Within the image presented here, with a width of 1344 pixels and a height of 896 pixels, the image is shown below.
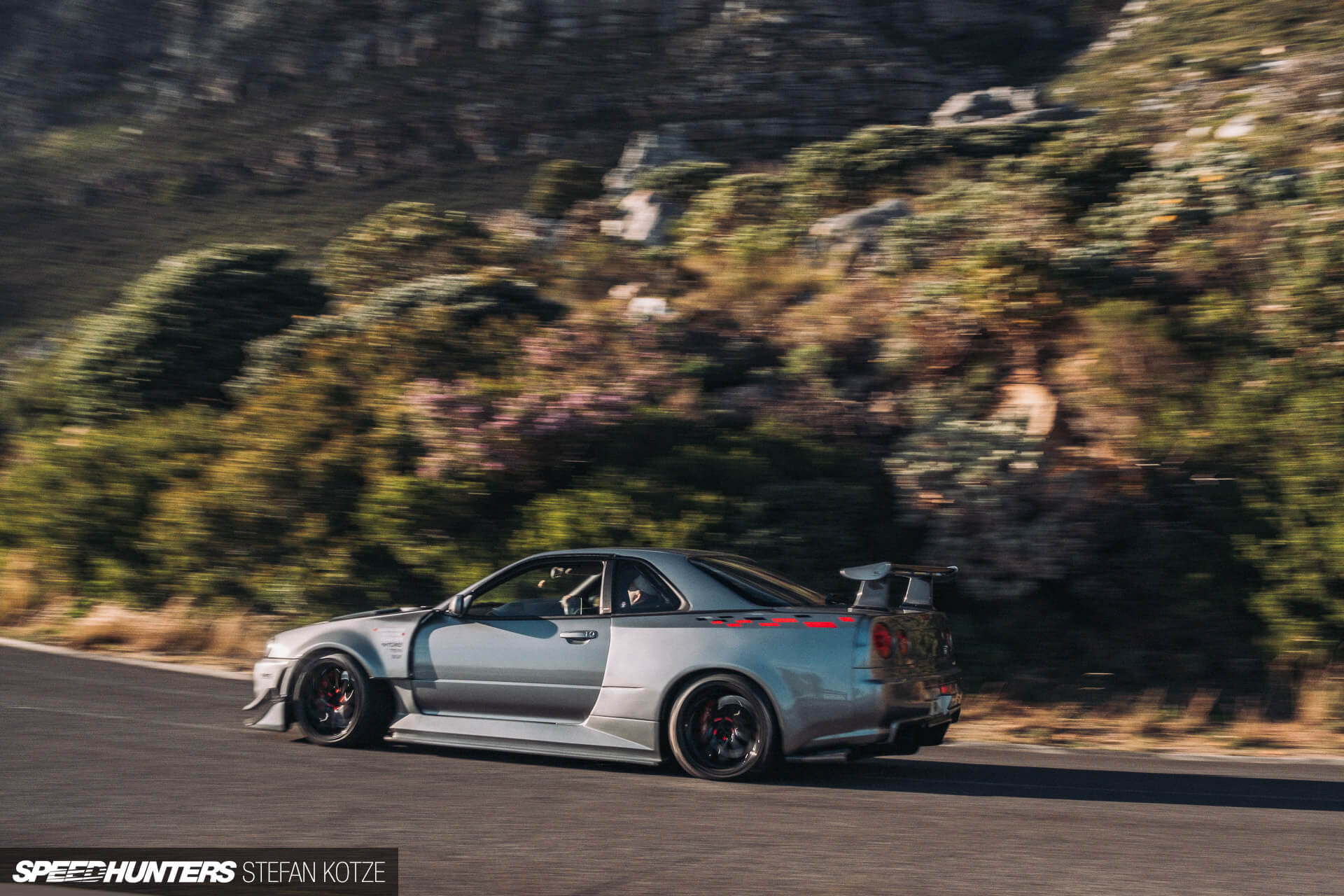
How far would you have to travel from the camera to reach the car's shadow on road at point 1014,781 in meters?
7.37

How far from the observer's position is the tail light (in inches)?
287

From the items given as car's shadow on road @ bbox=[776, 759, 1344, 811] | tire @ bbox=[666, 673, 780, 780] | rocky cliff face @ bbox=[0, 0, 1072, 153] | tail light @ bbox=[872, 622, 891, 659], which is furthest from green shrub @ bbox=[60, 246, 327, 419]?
rocky cliff face @ bbox=[0, 0, 1072, 153]

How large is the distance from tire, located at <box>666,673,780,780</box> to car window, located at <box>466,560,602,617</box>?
3.00ft

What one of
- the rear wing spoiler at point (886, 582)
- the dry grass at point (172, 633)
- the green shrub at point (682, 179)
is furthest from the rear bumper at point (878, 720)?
the green shrub at point (682, 179)

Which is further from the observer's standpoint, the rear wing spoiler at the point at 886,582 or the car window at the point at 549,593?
the car window at the point at 549,593

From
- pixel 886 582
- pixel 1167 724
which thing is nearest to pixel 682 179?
pixel 1167 724

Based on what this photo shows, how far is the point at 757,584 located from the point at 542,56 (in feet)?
171

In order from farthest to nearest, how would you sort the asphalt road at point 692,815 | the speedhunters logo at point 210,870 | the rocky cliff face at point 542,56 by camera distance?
1. the rocky cliff face at point 542,56
2. the asphalt road at point 692,815
3. the speedhunters logo at point 210,870

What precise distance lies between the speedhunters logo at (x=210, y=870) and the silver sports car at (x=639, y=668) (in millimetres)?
2318

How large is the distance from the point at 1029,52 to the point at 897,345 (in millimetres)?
39286

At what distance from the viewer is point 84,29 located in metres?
65.1

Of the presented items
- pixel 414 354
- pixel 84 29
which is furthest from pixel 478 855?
pixel 84 29

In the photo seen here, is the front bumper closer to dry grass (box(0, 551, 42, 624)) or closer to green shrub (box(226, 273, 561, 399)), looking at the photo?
dry grass (box(0, 551, 42, 624))

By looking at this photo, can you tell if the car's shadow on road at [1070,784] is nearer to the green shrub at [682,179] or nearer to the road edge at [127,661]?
the road edge at [127,661]
